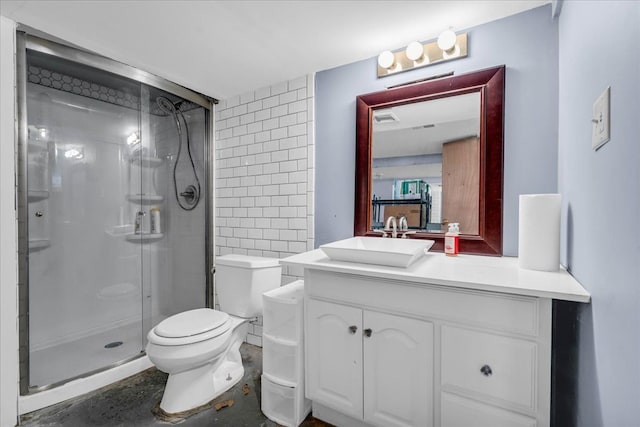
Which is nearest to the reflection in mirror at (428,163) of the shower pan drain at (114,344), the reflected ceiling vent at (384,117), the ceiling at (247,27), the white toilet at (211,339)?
the reflected ceiling vent at (384,117)

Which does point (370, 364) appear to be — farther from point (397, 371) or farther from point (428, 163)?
point (428, 163)

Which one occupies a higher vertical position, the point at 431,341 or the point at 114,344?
the point at 431,341

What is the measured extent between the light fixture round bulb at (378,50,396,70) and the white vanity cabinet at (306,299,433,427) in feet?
4.73

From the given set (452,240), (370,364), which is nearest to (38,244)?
(370,364)

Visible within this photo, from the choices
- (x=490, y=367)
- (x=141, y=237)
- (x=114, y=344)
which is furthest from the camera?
(x=141, y=237)

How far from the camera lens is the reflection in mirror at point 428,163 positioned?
1.62 meters

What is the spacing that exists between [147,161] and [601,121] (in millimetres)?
2856

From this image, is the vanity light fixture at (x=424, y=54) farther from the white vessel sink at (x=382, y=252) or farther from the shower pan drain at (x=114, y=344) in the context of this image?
the shower pan drain at (x=114, y=344)

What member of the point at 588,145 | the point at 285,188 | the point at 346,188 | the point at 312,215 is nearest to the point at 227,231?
the point at 285,188

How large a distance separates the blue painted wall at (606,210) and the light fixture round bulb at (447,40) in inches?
19.0

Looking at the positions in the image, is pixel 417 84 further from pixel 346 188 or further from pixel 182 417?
pixel 182 417

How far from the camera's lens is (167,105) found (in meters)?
2.51

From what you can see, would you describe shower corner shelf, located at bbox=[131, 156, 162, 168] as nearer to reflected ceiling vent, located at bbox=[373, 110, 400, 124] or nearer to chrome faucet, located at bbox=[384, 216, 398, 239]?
reflected ceiling vent, located at bbox=[373, 110, 400, 124]

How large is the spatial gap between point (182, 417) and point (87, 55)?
2280mm
